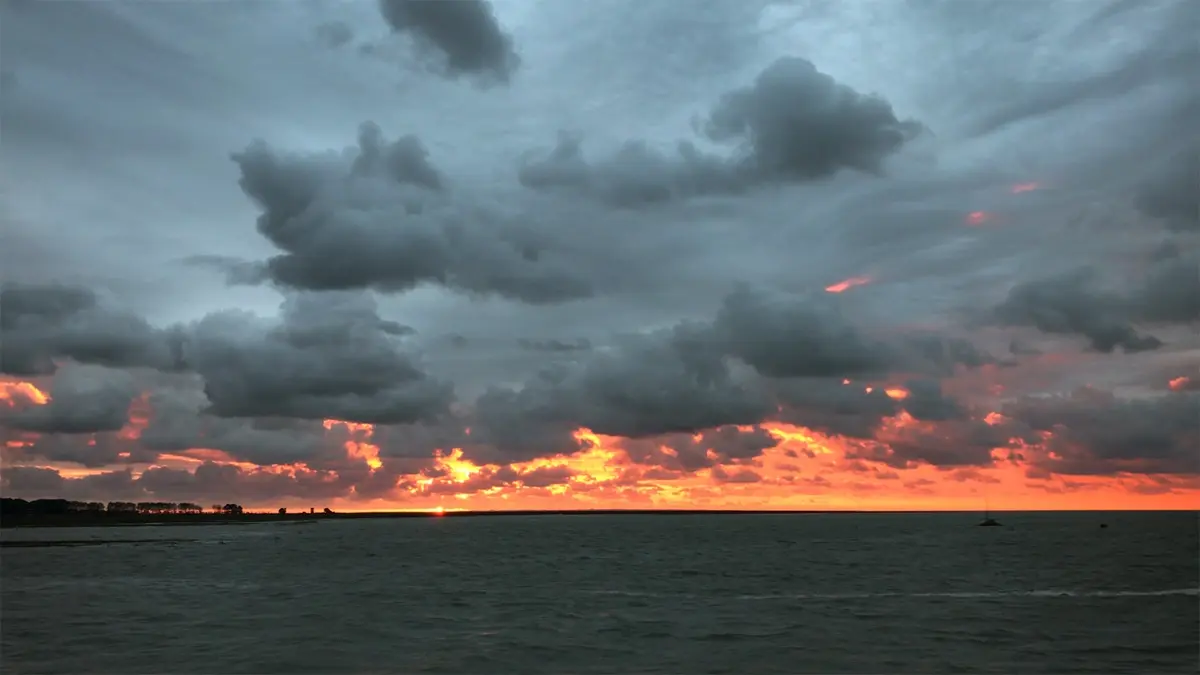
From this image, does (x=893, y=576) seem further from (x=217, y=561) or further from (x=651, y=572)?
(x=217, y=561)

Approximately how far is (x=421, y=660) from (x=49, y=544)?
184337mm

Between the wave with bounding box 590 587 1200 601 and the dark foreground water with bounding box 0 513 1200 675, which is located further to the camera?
the wave with bounding box 590 587 1200 601

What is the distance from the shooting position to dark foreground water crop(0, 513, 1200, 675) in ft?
Answer: 190

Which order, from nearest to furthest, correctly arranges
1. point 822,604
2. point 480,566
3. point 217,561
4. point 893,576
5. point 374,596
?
point 822,604, point 374,596, point 893,576, point 480,566, point 217,561

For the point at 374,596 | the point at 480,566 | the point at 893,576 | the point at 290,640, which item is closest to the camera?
the point at 290,640

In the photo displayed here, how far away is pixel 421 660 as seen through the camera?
5841cm

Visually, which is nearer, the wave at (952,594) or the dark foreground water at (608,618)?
the dark foreground water at (608,618)

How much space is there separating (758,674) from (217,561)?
430 ft

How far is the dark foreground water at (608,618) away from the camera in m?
57.8

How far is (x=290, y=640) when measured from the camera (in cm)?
6662

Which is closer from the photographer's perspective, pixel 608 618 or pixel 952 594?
pixel 608 618

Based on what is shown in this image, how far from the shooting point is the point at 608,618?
253 ft

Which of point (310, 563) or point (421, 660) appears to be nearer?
point (421, 660)

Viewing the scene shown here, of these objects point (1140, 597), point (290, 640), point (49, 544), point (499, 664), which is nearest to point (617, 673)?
point (499, 664)
